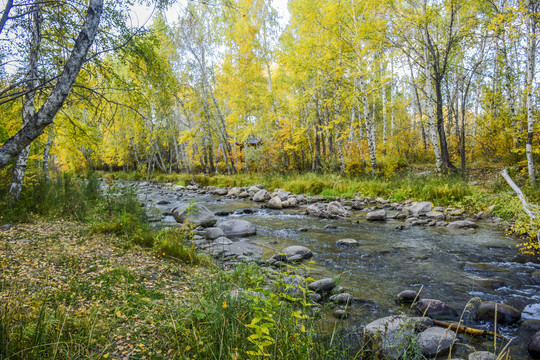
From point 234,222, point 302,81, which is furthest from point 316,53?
point 234,222

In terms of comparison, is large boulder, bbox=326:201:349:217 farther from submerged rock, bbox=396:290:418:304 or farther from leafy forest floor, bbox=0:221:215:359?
leafy forest floor, bbox=0:221:215:359

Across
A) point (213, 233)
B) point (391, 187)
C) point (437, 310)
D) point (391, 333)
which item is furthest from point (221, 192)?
point (391, 333)

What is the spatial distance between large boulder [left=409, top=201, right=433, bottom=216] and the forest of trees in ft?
9.49

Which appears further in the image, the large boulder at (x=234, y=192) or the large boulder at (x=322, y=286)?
the large boulder at (x=234, y=192)

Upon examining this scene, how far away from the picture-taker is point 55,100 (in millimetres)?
2717

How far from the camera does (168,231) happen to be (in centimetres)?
496

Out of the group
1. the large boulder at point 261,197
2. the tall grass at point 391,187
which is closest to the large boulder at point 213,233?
the large boulder at point 261,197

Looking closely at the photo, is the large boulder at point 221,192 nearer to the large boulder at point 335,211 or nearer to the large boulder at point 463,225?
the large boulder at point 335,211

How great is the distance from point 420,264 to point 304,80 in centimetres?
1240

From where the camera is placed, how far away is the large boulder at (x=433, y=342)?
2.42 metres

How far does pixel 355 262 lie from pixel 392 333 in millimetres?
2370

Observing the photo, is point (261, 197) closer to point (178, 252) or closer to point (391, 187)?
point (391, 187)

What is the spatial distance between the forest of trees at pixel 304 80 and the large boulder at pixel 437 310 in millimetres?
4629

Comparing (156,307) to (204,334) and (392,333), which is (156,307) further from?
(392,333)
